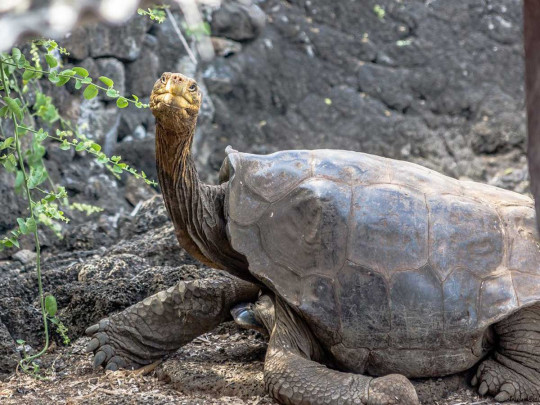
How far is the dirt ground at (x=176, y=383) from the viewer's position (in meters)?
3.39

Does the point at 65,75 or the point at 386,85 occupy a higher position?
the point at 65,75

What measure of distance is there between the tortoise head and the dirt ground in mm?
1078

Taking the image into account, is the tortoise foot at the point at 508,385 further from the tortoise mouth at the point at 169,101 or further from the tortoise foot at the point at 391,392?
the tortoise mouth at the point at 169,101

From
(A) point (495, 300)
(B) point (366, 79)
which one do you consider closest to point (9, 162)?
(A) point (495, 300)

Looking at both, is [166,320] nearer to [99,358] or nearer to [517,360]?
[99,358]

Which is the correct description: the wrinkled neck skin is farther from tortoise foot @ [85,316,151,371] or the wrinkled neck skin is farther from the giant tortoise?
tortoise foot @ [85,316,151,371]

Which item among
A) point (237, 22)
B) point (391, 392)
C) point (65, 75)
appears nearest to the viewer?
point (391, 392)

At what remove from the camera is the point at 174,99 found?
126 inches

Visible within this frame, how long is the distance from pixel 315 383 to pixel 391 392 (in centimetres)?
28

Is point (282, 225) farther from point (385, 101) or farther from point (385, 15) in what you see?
point (385, 15)

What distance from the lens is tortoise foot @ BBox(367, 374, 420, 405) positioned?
3.13 meters

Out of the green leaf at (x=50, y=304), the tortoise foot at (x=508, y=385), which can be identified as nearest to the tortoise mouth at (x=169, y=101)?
the green leaf at (x=50, y=304)

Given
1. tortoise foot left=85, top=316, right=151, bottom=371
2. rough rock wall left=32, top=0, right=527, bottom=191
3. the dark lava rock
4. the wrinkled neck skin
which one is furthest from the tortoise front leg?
the dark lava rock

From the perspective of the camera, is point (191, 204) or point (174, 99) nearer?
point (174, 99)
